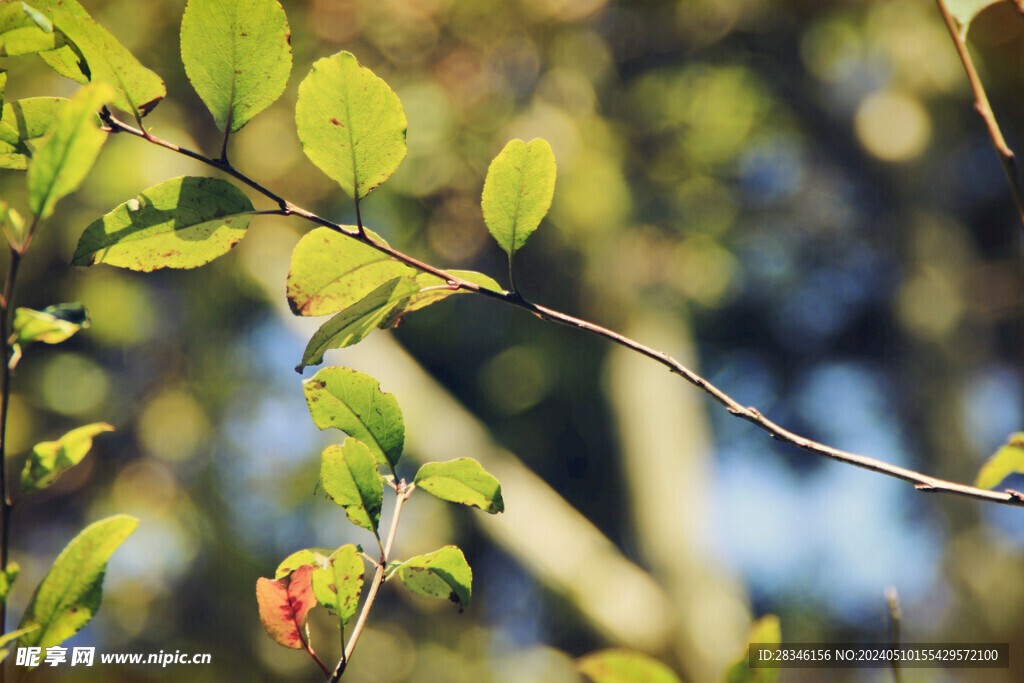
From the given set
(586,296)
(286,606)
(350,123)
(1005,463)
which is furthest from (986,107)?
(586,296)

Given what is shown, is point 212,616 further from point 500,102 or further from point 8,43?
point 8,43

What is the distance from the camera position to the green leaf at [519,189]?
0.95 ft

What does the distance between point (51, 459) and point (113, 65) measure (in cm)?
17

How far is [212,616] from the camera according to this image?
2.82 m

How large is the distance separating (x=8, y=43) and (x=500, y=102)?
2434 millimetres

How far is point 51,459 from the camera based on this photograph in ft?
0.84

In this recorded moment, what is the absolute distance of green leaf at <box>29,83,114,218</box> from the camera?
7.7 inches

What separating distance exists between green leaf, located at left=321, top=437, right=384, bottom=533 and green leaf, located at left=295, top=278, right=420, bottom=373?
41 millimetres

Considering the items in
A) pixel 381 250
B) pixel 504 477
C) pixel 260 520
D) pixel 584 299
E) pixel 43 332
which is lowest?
pixel 43 332

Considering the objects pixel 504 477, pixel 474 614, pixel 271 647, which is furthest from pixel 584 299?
pixel 271 647

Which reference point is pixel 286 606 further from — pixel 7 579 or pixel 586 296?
pixel 586 296

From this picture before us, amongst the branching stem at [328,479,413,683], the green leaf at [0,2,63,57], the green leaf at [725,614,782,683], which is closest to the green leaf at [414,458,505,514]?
the branching stem at [328,479,413,683]

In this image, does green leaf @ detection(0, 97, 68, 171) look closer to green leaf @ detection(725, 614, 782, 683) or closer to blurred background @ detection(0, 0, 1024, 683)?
green leaf @ detection(725, 614, 782, 683)

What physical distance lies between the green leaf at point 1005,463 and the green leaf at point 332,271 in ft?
0.98
